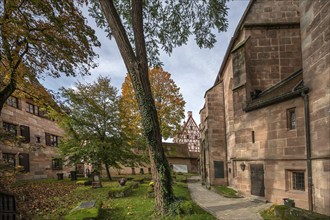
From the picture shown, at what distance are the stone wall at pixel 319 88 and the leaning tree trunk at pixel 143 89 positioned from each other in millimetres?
5128

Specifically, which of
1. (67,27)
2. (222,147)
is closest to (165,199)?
(67,27)

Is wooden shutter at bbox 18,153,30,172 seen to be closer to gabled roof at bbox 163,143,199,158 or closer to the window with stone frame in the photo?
→ gabled roof at bbox 163,143,199,158

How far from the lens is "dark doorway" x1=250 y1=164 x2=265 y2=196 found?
34.5ft

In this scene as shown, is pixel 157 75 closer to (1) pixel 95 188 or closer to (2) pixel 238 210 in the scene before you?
(1) pixel 95 188

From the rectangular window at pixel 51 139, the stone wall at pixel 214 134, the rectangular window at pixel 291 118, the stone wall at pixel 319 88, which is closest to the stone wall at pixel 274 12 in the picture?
the stone wall at pixel 319 88

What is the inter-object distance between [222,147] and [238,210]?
29.2 feet

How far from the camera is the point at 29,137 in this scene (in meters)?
22.1

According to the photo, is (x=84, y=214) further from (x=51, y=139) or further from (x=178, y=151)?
(x=178, y=151)

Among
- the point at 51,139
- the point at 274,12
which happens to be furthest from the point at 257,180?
the point at 51,139

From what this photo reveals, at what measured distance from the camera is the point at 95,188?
49.5ft

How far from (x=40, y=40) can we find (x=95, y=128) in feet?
32.0

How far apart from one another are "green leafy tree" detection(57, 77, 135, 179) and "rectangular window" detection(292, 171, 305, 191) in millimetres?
12921

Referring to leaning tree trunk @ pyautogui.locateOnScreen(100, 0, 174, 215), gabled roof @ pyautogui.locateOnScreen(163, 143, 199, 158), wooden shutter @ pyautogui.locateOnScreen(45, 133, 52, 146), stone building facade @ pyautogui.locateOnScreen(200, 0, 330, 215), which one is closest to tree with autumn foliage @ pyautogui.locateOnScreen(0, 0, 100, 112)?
leaning tree trunk @ pyautogui.locateOnScreen(100, 0, 174, 215)

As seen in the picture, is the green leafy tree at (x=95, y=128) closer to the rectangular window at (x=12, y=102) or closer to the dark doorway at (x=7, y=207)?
the rectangular window at (x=12, y=102)
